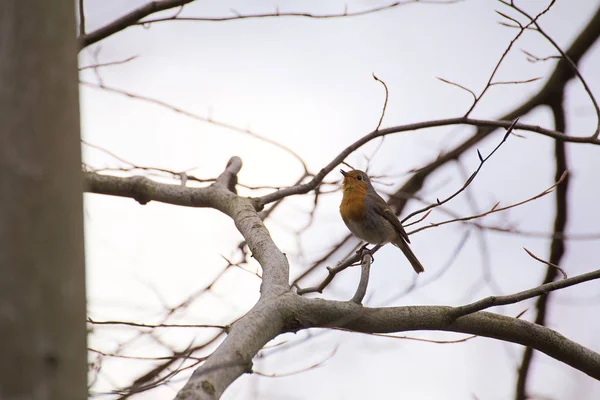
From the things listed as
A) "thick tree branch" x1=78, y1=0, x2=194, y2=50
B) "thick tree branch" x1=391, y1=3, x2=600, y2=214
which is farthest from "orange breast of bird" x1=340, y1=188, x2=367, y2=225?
"thick tree branch" x1=78, y1=0, x2=194, y2=50

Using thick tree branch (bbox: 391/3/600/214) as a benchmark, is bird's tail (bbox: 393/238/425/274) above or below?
below

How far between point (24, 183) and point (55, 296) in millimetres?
196

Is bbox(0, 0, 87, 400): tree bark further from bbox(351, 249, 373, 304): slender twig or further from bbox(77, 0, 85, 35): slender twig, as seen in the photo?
bbox(77, 0, 85, 35): slender twig

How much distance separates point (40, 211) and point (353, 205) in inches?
187

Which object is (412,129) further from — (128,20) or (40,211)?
(40,211)

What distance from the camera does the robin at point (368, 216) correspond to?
571 centimetres

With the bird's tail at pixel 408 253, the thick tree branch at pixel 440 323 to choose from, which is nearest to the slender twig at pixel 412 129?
the thick tree branch at pixel 440 323

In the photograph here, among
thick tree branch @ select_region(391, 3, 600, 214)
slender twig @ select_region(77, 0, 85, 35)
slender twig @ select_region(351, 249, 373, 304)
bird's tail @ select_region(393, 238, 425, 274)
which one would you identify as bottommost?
slender twig @ select_region(351, 249, 373, 304)

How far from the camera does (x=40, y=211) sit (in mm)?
1134

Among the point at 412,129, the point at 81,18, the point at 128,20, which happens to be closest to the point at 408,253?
the point at 412,129

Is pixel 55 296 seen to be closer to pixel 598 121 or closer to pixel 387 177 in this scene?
pixel 598 121

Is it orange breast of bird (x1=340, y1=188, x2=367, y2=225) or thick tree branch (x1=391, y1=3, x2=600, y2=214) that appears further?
orange breast of bird (x1=340, y1=188, x2=367, y2=225)

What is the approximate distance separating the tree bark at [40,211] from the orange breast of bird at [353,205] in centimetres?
460

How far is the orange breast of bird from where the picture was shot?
18.8 ft
